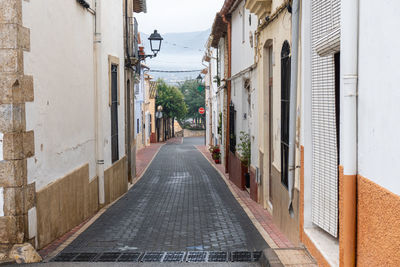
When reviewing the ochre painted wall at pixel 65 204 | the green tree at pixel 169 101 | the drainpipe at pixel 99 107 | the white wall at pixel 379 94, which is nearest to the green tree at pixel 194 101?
the green tree at pixel 169 101

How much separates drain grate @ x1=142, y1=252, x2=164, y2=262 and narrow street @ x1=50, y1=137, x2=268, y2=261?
0.01 m

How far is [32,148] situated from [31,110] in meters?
0.49

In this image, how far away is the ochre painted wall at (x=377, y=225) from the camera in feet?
9.97

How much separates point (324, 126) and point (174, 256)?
258 cm

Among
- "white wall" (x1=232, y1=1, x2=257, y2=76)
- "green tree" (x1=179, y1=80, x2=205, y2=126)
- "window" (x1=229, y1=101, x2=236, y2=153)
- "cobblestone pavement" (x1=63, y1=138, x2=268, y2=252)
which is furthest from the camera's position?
"green tree" (x1=179, y1=80, x2=205, y2=126)

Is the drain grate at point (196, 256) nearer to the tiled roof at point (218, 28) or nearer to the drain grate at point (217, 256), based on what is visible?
the drain grate at point (217, 256)

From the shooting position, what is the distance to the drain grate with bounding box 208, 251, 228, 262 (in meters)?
6.21

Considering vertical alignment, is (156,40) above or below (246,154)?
above

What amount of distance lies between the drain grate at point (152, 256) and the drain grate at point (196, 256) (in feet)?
Result: 1.19

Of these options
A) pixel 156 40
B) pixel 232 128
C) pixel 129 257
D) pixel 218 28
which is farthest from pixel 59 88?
pixel 218 28

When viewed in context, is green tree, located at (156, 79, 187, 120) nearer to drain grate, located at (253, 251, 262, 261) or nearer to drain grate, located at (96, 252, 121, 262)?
drain grate, located at (96, 252, 121, 262)

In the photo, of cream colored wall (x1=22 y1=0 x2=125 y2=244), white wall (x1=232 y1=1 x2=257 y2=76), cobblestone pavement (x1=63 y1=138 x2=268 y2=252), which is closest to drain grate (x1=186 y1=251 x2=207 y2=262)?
cobblestone pavement (x1=63 y1=138 x2=268 y2=252)

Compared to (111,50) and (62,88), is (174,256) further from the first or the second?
(111,50)

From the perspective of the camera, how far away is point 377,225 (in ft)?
11.0
